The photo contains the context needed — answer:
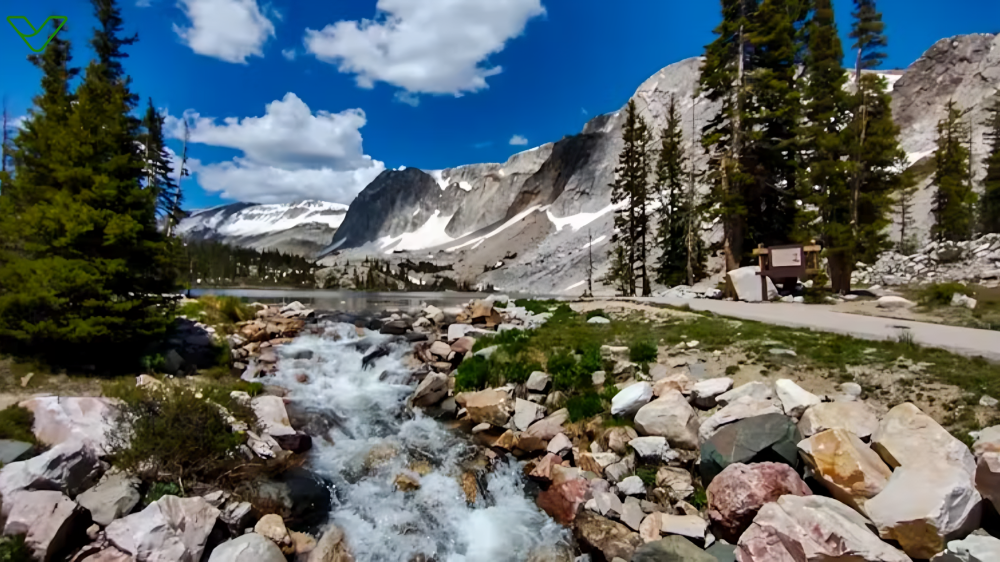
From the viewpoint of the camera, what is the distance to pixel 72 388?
9.69 meters

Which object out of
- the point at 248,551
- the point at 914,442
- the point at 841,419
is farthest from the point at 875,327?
the point at 248,551

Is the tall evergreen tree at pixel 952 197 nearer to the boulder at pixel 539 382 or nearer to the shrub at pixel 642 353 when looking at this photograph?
the shrub at pixel 642 353

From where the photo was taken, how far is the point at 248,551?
5.77 metres

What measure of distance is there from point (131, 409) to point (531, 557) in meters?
6.70

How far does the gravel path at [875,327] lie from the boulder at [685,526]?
5823 mm

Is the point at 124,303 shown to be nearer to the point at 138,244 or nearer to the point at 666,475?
the point at 138,244

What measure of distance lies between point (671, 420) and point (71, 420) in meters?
9.61

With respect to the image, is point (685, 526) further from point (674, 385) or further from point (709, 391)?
point (674, 385)

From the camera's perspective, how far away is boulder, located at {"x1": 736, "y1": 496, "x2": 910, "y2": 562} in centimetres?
496

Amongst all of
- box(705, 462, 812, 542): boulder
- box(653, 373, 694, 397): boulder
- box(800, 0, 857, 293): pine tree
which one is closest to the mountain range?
box(800, 0, 857, 293): pine tree

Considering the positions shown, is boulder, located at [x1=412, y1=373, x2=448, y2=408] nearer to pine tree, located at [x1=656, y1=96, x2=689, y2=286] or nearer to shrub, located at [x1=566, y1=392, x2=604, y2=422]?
shrub, located at [x1=566, y1=392, x2=604, y2=422]

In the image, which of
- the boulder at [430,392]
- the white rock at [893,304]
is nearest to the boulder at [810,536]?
the boulder at [430,392]

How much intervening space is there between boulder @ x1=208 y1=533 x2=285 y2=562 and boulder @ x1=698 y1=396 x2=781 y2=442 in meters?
6.41

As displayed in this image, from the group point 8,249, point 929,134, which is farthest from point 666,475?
point 929,134
